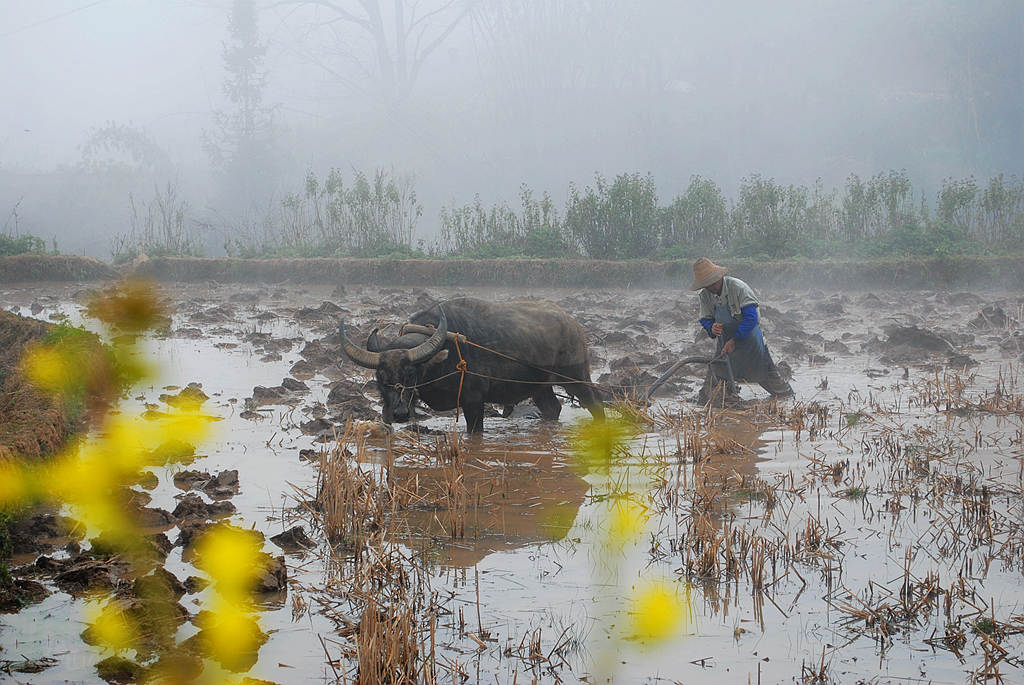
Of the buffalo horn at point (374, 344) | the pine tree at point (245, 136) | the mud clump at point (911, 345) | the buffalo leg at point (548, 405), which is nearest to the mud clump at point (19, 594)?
the buffalo horn at point (374, 344)

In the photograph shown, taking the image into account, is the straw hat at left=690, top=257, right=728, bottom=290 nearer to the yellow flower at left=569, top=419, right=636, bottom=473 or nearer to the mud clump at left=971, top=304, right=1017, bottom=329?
the yellow flower at left=569, top=419, right=636, bottom=473

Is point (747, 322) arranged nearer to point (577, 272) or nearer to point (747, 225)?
point (577, 272)

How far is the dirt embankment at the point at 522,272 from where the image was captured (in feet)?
54.9

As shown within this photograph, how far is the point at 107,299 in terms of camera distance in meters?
14.8

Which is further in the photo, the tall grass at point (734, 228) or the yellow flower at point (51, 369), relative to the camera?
the tall grass at point (734, 228)

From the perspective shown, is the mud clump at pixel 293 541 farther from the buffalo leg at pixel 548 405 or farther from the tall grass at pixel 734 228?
the tall grass at pixel 734 228

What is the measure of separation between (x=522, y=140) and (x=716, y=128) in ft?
22.0

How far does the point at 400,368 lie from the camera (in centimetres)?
656

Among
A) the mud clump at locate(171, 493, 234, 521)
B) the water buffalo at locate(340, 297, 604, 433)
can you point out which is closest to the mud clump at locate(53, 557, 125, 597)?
the mud clump at locate(171, 493, 234, 521)

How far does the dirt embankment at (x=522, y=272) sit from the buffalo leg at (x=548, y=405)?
999 centimetres

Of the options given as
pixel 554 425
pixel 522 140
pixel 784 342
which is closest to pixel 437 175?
pixel 522 140

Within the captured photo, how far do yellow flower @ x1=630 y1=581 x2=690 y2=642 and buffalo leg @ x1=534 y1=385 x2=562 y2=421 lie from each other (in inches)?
142

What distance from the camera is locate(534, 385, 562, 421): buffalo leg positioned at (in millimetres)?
7434

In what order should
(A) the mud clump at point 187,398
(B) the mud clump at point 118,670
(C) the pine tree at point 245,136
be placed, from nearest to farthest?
(B) the mud clump at point 118,670 → (A) the mud clump at point 187,398 → (C) the pine tree at point 245,136
